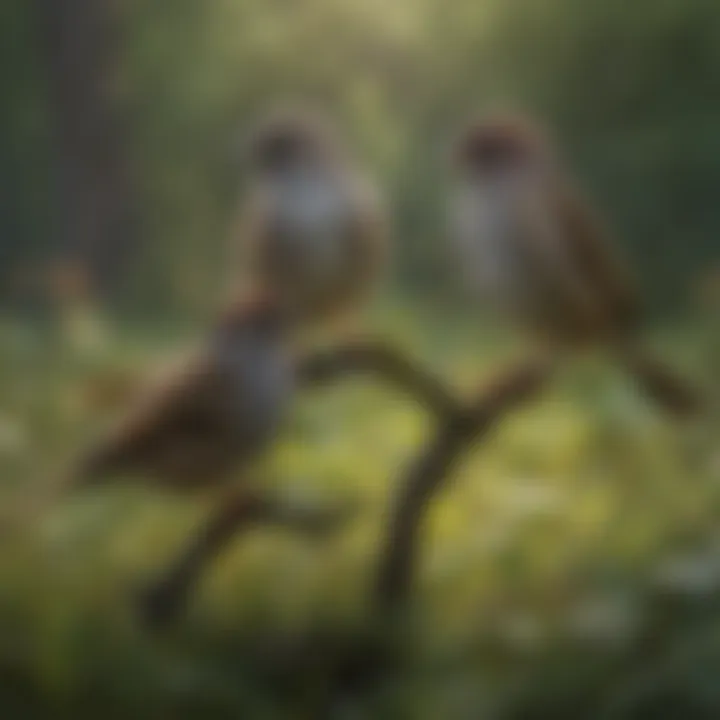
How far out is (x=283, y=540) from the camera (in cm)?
134

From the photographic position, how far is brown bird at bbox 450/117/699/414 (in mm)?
1355

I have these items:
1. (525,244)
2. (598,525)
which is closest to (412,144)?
(525,244)

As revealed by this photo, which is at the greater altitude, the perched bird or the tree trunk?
the tree trunk

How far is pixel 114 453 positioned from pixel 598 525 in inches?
17.2

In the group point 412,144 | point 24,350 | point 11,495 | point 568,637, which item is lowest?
point 568,637

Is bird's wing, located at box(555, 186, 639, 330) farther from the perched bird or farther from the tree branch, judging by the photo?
the perched bird

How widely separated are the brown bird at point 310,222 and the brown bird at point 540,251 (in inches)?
3.4

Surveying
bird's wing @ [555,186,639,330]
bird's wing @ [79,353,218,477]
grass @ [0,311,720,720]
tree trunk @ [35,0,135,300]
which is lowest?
grass @ [0,311,720,720]

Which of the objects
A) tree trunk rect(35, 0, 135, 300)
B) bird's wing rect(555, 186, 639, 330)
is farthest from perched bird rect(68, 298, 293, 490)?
bird's wing rect(555, 186, 639, 330)

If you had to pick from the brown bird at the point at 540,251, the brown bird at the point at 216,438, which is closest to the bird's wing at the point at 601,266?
the brown bird at the point at 540,251

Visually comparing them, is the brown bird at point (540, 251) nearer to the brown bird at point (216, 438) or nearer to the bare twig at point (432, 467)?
the bare twig at point (432, 467)

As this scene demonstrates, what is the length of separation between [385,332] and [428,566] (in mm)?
214

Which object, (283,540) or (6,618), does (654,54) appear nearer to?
(283,540)

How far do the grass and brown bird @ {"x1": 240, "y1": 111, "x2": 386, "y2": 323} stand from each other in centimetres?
7
